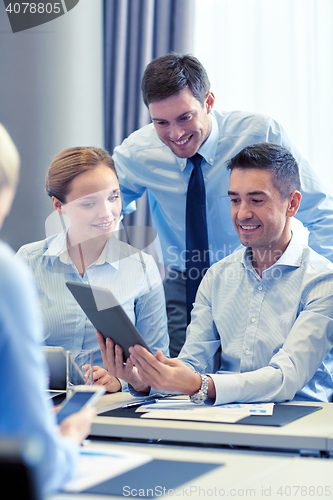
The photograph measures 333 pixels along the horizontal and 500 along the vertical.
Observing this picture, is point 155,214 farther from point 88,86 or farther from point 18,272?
point 18,272

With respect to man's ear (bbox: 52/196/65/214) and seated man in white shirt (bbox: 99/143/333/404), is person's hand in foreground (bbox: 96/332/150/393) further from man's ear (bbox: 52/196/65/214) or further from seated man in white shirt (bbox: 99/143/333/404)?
man's ear (bbox: 52/196/65/214)

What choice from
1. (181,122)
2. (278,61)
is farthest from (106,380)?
(278,61)

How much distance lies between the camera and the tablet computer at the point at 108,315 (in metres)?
1.14

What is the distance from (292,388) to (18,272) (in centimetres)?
98

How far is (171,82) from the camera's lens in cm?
191

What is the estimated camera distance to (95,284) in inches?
71.1

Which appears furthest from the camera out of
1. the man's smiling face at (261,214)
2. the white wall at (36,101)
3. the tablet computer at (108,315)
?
the white wall at (36,101)

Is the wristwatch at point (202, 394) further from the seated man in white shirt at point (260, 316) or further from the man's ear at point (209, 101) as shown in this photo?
the man's ear at point (209, 101)

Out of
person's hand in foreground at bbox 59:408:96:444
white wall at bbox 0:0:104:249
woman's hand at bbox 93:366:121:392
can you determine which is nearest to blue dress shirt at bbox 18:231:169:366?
woman's hand at bbox 93:366:121:392

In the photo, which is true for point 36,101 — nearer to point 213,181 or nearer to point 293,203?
point 213,181

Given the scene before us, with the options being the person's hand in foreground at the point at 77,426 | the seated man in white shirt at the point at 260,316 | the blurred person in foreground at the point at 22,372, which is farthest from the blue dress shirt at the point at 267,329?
the blurred person in foreground at the point at 22,372

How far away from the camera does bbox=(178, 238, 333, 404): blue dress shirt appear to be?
1299 mm

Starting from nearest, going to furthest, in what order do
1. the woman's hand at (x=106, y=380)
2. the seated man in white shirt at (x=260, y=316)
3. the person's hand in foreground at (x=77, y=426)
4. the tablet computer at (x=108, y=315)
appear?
the person's hand in foreground at (x=77, y=426)
the tablet computer at (x=108, y=315)
the seated man in white shirt at (x=260, y=316)
the woman's hand at (x=106, y=380)

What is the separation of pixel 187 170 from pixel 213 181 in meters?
0.12
